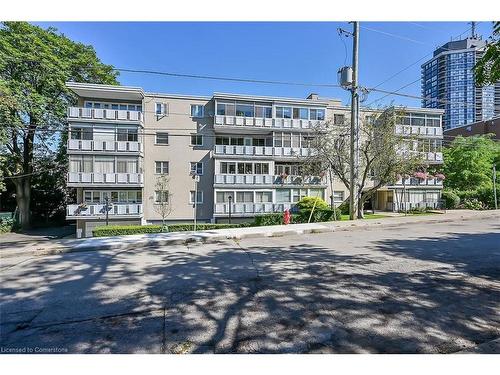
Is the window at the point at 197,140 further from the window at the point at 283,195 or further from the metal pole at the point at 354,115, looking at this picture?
the metal pole at the point at 354,115

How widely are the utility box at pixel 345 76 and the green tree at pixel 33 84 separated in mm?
16988

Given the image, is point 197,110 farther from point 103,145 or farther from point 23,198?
point 23,198

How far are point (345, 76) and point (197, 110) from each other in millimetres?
14066

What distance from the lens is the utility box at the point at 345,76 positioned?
1545cm

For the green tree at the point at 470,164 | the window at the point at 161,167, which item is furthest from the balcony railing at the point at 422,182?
the window at the point at 161,167

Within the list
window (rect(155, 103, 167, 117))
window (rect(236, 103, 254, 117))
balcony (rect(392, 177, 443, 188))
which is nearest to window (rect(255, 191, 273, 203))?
window (rect(236, 103, 254, 117))

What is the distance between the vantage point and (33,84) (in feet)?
76.8

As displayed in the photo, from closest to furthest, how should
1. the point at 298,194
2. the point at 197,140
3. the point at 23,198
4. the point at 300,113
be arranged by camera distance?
the point at 197,140, the point at 23,198, the point at 298,194, the point at 300,113

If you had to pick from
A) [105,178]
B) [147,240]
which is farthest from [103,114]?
[147,240]

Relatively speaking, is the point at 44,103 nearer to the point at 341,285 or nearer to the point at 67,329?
→ the point at 67,329

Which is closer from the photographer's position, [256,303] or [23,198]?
[256,303]

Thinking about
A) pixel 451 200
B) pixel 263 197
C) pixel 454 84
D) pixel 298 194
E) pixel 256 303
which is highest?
pixel 454 84

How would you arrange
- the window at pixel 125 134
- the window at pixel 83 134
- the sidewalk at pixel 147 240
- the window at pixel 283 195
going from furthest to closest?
the window at pixel 283 195 → the window at pixel 125 134 → the window at pixel 83 134 → the sidewalk at pixel 147 240

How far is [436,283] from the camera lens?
4961 millimetres
